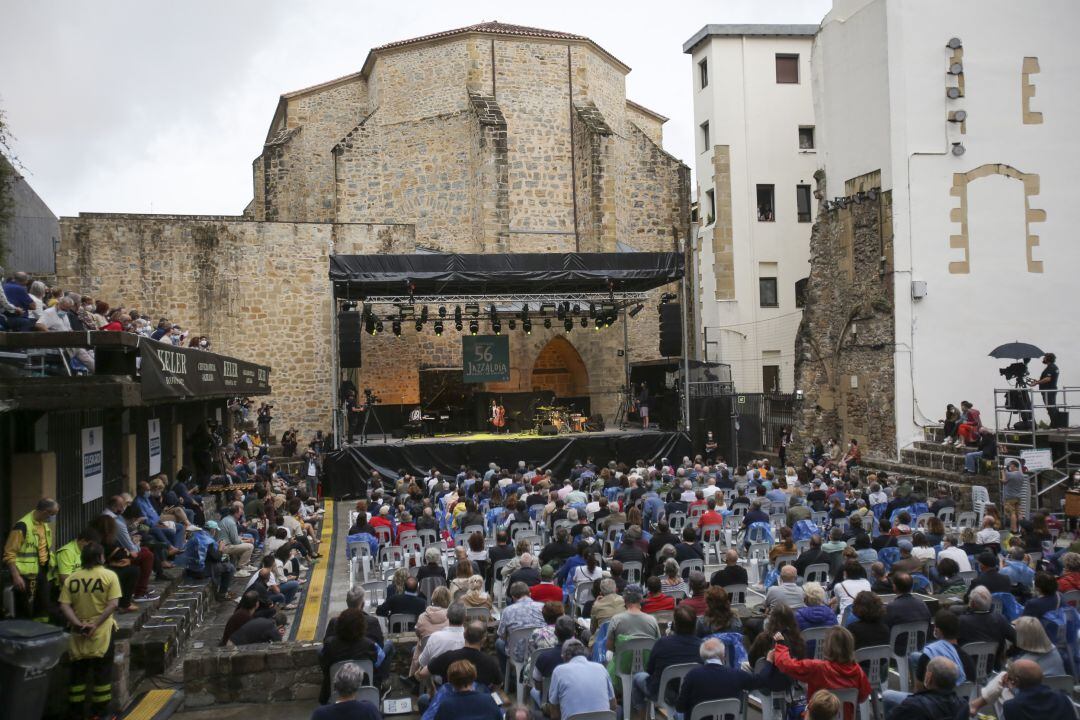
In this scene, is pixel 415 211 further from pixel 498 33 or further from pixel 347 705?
pixel 347 705

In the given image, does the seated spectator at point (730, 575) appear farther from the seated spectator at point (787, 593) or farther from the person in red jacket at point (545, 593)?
the person in red jacket at point (545, 593)

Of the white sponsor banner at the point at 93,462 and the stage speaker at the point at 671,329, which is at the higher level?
the stage speaker at the point at 671,329

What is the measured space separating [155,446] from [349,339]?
282 inches

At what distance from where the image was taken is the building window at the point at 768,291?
1132 inches

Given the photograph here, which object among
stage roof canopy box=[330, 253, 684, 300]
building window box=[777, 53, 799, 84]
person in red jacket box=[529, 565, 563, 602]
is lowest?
person in red jacket box=[529, 565, 563, 602]

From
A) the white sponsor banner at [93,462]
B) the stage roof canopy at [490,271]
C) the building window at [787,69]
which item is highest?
the building window at [787,69]

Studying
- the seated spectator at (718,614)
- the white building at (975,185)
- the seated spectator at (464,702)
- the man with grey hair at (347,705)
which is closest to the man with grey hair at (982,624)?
the seated spectator at (718,614)

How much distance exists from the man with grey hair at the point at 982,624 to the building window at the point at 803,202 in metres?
23.7

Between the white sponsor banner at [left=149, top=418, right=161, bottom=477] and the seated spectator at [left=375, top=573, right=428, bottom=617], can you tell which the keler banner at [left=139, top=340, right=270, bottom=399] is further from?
the seated spectator at [left=375, top=573, right=428, bottom=617]

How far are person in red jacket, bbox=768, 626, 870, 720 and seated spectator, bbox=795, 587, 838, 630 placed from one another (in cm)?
114

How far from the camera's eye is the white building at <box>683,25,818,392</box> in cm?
2834

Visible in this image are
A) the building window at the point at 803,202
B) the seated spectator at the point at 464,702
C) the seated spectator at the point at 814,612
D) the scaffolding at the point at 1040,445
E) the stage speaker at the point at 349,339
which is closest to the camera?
the seated spectator at the point at 464,702

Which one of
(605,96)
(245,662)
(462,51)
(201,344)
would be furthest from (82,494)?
(605,96)

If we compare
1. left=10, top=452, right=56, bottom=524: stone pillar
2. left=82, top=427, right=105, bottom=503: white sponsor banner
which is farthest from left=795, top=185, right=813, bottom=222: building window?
left=10, top=452, right=56, bottom=524: stone pillar
